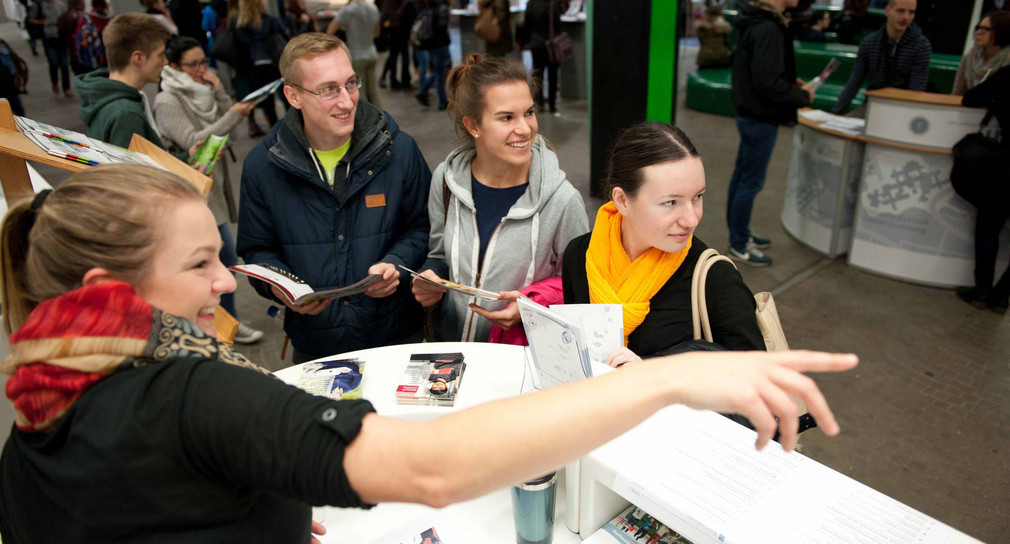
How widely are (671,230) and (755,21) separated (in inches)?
118

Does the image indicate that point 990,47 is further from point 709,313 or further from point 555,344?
point 555,344

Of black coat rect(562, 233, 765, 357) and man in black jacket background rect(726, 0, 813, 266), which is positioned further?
man in black jacket background rect(726, 0, 813, 266)

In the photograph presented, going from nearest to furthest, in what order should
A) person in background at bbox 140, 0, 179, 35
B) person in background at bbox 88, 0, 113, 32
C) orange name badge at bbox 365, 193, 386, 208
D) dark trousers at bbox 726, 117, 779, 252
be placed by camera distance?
orange name badge at bbox 365, 193, 386, 208, dark trousers at bbox 726, 117, 779, 252, person in background at bbox 88, 0, 113, 32, person in background at bbox 140, 0, 179, 35

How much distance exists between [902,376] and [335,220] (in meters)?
3.07

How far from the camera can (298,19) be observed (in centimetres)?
855

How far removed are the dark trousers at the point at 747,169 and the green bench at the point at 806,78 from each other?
3701mm

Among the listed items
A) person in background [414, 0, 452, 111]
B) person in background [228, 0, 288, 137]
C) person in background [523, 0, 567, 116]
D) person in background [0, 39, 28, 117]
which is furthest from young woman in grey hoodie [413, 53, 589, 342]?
person in background [414, 0, 452, 111]

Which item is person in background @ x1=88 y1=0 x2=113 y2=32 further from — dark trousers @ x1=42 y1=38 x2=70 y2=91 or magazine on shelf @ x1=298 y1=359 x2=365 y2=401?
magazine on shelf @ x1=298 y1=359 x2=365 y2=401

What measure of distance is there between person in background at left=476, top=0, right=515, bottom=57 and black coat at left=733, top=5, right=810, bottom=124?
162 inches

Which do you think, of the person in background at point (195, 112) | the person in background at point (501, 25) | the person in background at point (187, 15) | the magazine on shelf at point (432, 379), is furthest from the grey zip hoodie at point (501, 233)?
the person in background at point (187, 15)

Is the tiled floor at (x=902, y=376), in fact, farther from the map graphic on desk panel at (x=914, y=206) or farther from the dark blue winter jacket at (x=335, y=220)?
the dark blue winter jacket at (x=335, y=220)

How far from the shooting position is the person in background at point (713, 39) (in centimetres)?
933

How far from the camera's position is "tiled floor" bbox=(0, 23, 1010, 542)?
2.82m

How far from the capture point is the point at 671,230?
1.92 metres
